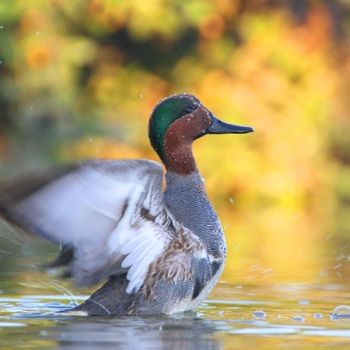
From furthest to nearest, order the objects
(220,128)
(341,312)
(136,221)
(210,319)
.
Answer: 1. (220,128)
2. (341,312)
3. (210,319)
4. (136,221)

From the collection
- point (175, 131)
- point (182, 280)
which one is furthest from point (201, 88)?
point (182, 280)

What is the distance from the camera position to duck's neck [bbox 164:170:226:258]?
21.8 feet

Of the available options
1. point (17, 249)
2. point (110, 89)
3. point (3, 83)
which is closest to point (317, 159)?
point (110, 89)

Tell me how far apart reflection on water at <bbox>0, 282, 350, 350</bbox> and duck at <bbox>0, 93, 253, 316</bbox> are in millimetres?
→ 153

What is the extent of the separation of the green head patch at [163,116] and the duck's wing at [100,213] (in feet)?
1.77

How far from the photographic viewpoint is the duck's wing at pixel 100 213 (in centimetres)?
589

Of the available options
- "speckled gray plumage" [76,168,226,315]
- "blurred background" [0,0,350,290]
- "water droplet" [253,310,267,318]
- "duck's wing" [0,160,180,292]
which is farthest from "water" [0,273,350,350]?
"blurred background" [0,0,350,290]

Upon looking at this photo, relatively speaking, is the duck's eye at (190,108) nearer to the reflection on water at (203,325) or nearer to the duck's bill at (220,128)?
the duck's bill at (220,128)

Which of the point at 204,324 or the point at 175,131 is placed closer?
the point at 204,324

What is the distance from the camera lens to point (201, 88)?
1869 cm

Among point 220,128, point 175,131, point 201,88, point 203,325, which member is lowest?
point 203,325

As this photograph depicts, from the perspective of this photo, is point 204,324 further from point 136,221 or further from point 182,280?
point 136,221

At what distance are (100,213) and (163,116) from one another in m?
0.89

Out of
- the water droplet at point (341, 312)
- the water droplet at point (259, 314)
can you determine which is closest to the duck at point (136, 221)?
the water droplet at point (259, 314)
